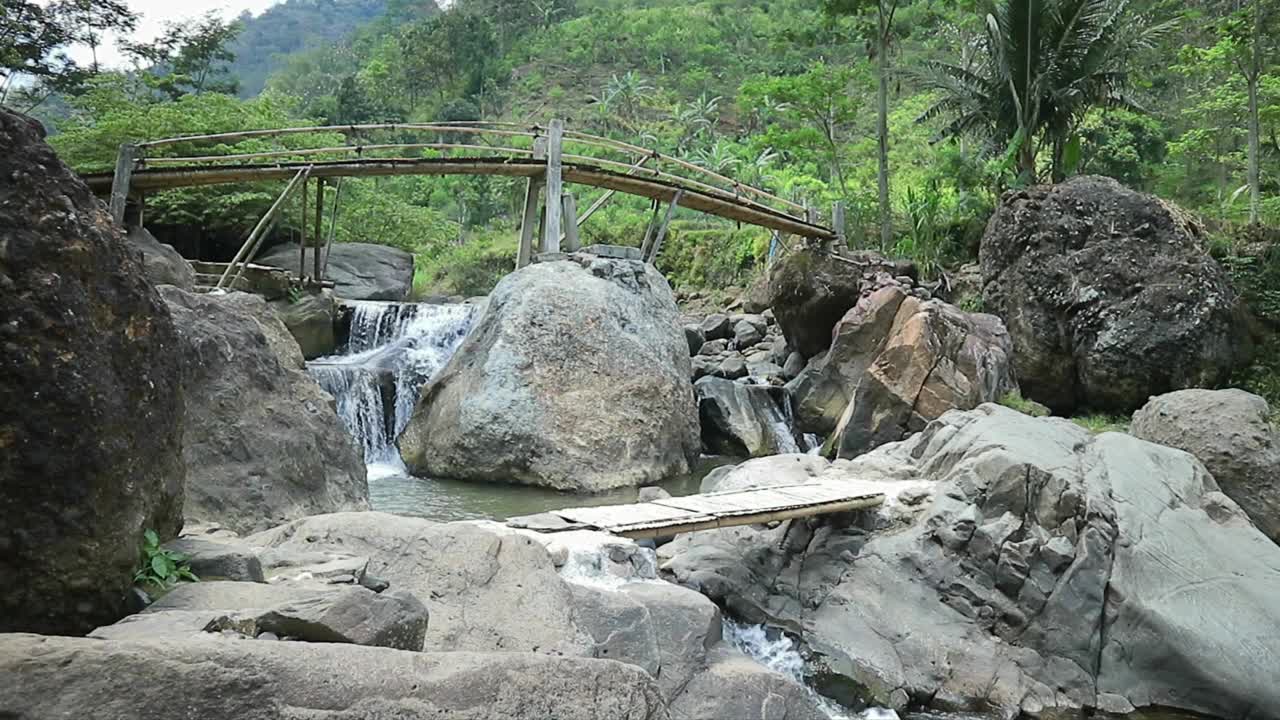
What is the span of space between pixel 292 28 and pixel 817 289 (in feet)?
368

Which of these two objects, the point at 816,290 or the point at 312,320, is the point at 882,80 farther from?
the point at 312,320

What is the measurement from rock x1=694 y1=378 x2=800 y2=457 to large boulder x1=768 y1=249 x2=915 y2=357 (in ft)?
5.85

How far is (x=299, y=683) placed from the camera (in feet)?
7.30

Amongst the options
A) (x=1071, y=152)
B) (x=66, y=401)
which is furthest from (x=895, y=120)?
(x=66, y=401)

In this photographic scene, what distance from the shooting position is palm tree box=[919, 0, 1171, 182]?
1720 cm

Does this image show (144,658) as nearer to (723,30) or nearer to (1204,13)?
(1204,13)

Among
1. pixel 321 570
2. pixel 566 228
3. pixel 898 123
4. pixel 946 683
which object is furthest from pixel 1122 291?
pixel 898 123

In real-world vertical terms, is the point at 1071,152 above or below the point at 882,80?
below

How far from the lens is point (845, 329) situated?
1262 cm

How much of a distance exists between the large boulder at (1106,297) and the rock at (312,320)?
1035 cm

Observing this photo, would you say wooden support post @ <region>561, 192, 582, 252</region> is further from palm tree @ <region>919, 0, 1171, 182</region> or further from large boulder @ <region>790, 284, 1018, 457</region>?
palm tree @ <region>919, 0, 1171, 182</region>

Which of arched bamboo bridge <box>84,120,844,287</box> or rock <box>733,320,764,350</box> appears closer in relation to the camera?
arched bamboo bridge <box>84,120,844,287</box>

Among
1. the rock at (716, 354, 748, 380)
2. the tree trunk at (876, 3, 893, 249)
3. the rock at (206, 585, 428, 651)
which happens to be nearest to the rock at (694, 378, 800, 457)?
the rock at (716, 354, 748, 380)

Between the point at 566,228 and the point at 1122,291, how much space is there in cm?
793
